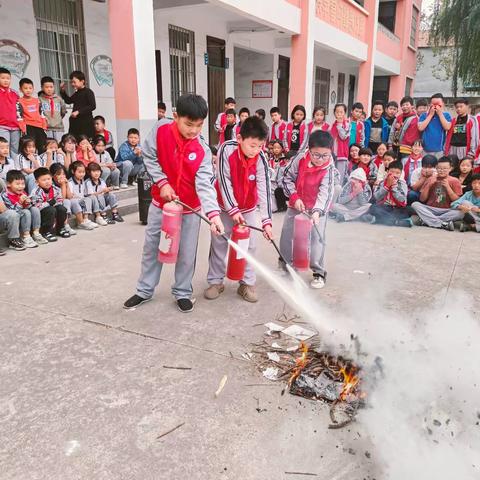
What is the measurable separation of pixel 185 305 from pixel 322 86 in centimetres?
1758

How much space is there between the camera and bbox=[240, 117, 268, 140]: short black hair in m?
3.54

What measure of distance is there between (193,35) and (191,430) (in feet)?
35.5

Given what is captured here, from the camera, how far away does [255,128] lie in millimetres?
3564

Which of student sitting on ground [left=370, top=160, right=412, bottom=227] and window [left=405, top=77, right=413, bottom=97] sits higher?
window [left=405, top=77, right=413, bottom=97]

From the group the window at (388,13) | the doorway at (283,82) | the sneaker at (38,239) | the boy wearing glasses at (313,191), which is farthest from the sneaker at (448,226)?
the window at (388,13)

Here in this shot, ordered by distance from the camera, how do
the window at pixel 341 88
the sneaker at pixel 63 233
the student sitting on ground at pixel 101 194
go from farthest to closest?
the window at pixel 341 88 → the student sitting on ground at pixel 101 194 → the sneaker at pixel 63 233

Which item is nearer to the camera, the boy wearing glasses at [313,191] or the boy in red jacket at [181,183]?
Result: the boy in red jacket at [181,183]

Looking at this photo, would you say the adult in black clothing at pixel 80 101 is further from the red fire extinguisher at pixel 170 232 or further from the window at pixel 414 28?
the window at pixel 414 28

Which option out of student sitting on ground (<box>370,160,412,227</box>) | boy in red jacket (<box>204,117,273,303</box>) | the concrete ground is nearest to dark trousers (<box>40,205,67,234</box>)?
the concrete ground

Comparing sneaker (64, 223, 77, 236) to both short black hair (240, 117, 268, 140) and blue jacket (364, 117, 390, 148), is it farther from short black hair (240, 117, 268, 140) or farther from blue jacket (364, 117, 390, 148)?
blue jacket (364, 117, 390, 148)

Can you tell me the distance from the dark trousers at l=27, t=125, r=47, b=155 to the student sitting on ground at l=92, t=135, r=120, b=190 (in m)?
0.79

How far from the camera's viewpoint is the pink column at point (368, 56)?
53.1 ft

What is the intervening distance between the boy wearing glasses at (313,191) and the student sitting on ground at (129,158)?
12.5ft

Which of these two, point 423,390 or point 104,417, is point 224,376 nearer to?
point 104,417
